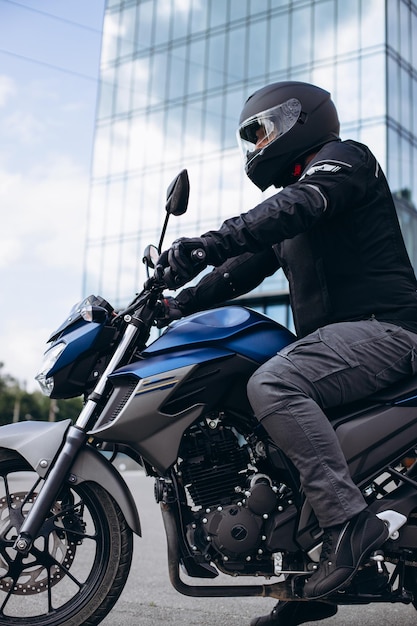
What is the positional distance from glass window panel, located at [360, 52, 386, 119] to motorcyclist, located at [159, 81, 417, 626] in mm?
26325

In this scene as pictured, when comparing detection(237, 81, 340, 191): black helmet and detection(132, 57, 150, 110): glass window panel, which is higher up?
detection(132, 57, 150, 110): glass window panel

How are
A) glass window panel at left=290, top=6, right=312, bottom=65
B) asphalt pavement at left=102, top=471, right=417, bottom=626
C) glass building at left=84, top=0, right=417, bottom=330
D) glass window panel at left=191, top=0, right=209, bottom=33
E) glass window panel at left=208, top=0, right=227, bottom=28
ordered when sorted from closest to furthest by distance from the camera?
1. asphalt pavement at left=102, top=471, right=417, bottom=626
2. glass building at left=84, top=0, right=417, bottom=330
3. glass window panel at left=290, top=6, right=312, bottom=65
4. glass window panel at left=208, top=0, right=227, bottom=28
5. glass window panel at left=191, top=0, right=209, bottom=33

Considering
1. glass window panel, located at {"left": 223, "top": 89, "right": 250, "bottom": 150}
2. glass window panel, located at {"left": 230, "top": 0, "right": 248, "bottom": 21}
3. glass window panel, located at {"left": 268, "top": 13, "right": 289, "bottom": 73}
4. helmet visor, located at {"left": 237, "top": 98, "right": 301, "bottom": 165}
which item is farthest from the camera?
glass window panel, located at {"left": 230, "top": 0, "right": 248, "bottom": 21}

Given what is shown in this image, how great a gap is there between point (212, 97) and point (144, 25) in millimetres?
5591

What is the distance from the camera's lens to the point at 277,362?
10.9ft

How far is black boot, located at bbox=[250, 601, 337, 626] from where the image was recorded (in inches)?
153

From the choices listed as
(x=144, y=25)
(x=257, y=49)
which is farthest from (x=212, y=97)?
(x=144, y=25)

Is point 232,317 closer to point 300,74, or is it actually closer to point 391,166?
point 391,166

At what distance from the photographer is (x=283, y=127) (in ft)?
12.0

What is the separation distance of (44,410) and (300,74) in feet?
196

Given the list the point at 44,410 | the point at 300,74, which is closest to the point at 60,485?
the point at 300,74

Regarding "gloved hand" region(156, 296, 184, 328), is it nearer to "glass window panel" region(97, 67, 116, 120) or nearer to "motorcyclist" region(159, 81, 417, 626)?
"motorcyclist" region(159, 81, 417, 626)

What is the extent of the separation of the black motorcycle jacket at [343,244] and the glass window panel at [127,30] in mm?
35708

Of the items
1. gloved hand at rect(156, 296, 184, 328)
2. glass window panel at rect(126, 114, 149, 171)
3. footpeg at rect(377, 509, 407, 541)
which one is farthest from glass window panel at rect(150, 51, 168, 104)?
footpeg at rect(377, 509, 407, 541)
